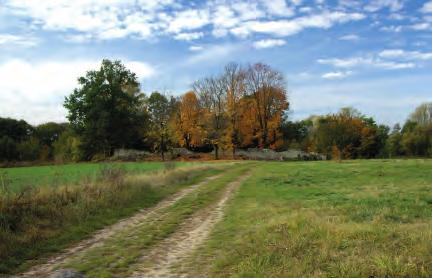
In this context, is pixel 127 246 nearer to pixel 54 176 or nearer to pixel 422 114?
pixel 54 176

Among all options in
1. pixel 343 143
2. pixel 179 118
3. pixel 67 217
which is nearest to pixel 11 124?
pixel 179 118

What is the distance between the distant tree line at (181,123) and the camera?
7956 cm

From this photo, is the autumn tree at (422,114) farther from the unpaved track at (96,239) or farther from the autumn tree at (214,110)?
the unpaved track at (96,239)

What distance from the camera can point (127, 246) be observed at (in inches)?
447

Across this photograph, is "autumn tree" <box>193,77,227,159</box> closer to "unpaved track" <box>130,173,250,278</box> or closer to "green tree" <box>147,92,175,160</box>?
"green tree" <box>147,92,175,160</box>

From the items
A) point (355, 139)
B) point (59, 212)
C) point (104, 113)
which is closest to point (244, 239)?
point (59, 212)

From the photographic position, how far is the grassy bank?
1116 centimetres

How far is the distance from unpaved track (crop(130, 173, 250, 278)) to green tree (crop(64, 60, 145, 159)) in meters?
64.3

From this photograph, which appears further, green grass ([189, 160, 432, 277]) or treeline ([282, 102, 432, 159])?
treeline ([282, 102, 432, 159])

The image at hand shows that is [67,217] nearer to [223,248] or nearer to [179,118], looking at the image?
[223,248]

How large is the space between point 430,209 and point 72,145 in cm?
7797

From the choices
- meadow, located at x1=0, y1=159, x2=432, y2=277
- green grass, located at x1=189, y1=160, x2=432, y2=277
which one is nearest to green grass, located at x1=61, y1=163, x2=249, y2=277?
meadow, located at x1=0, y1=159, x2=432, y2=277

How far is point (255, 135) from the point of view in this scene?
281 feet

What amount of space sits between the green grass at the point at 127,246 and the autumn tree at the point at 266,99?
68169 mm
